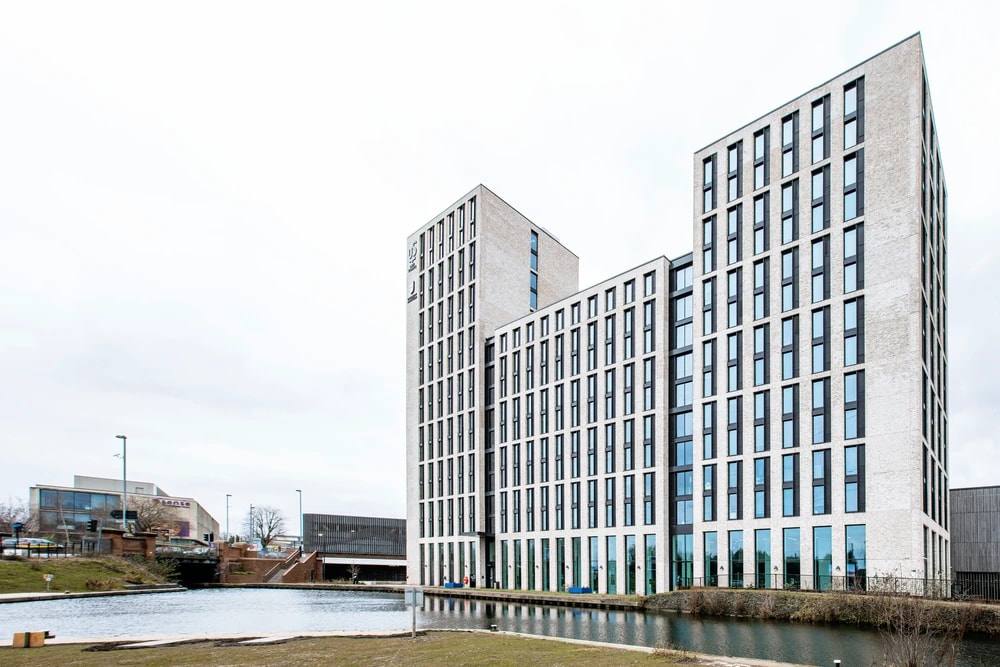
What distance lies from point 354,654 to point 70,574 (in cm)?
5548

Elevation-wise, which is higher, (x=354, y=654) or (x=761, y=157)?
(x=761, y=157)

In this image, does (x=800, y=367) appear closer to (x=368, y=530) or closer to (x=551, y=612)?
(x=551, y=612)

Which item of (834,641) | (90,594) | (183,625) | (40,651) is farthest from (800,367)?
(90,594)

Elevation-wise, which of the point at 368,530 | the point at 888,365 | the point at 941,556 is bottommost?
the point at 368,530

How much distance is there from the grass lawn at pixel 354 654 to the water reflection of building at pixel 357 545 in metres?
85.6

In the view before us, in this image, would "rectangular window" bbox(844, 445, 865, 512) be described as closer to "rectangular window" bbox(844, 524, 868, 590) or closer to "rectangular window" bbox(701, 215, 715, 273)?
"rectangular window" bbox(844, 524, 868, 590)

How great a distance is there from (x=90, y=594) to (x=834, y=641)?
5202 cm

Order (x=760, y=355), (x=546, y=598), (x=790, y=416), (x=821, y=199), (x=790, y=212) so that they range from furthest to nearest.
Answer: (x=546, y=598) < (x=790, y=212) < (x=760, y=355) < (x=821, y=199) < (x=790, y=416)

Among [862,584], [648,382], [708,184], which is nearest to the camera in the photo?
[862,584]

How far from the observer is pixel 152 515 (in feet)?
392

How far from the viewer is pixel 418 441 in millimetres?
88562

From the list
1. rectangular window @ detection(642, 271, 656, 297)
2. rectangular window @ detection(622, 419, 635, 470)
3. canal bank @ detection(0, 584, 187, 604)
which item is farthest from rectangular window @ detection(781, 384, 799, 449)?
canal bank @ detection(0, 584, 187, 604)

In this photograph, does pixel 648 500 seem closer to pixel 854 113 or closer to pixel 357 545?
pixel 854 113

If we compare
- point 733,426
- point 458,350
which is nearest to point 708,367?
point 733,426
